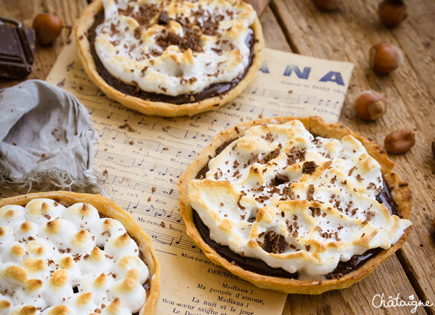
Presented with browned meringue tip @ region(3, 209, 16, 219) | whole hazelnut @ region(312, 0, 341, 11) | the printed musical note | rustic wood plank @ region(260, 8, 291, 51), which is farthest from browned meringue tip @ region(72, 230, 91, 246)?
whole hazelnut @ region(312, 0, 341, 11)

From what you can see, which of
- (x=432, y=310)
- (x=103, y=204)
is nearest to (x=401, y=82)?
(x=432, y=310)

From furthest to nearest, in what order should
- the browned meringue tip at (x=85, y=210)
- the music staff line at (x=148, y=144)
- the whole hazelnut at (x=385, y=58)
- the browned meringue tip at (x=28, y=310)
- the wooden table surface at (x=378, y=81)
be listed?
the whole hazelnut at (x=385, y=58)
the music staff line at (x=148, y=144)
the wooden table surface at (x=378, y=81)
the browned meringue tip at (x=85, y=210)
the browned meringue tip at (x=28, y=310)

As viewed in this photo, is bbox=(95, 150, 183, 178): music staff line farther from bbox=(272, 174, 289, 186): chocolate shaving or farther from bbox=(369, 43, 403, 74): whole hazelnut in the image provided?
bbox=(369, 43, 403, 74): whole hazelnut

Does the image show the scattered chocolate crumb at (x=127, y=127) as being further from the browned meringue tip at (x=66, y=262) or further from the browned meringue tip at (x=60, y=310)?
the browned meringue tip at (x=60, y=310)

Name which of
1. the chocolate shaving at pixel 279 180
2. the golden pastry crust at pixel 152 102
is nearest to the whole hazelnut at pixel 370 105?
the golden pastry crust at pixel 152 102

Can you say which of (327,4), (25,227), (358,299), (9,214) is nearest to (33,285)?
(25,227)

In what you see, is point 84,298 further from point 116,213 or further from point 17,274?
point 116,213
